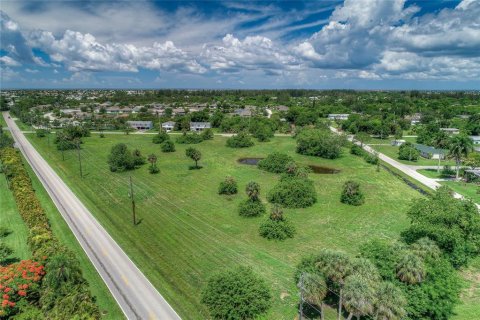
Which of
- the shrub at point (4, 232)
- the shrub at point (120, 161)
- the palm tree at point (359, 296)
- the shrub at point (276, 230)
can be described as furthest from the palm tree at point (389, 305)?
the shrub at point (120, 161)

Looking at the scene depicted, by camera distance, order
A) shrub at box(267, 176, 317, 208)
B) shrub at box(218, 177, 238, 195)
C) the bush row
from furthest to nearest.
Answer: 1. shrub at box(218, 177, 238, 195)
2. shrub at box(267, 176, 317, 208)
3. the bush row

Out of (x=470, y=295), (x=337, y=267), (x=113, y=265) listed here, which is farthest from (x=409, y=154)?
(x=113, y=265)

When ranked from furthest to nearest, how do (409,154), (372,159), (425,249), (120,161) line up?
(409,154) < (372,159) < (120,161) < (425,249)

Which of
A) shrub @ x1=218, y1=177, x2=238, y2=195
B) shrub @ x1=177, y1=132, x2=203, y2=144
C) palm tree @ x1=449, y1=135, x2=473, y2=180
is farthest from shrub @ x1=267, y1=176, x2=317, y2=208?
shrub @ x1=177, y1=132, x2=203, y2=144

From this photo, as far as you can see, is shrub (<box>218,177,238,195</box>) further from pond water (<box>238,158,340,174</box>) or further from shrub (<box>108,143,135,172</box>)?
shrub (<box>108,143,135,172</box>)

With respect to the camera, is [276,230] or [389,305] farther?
[276,230]

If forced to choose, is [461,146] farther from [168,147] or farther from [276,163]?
[168,147]

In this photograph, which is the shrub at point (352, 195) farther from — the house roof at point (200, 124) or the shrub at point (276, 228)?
the house roof at point (200, 124)
